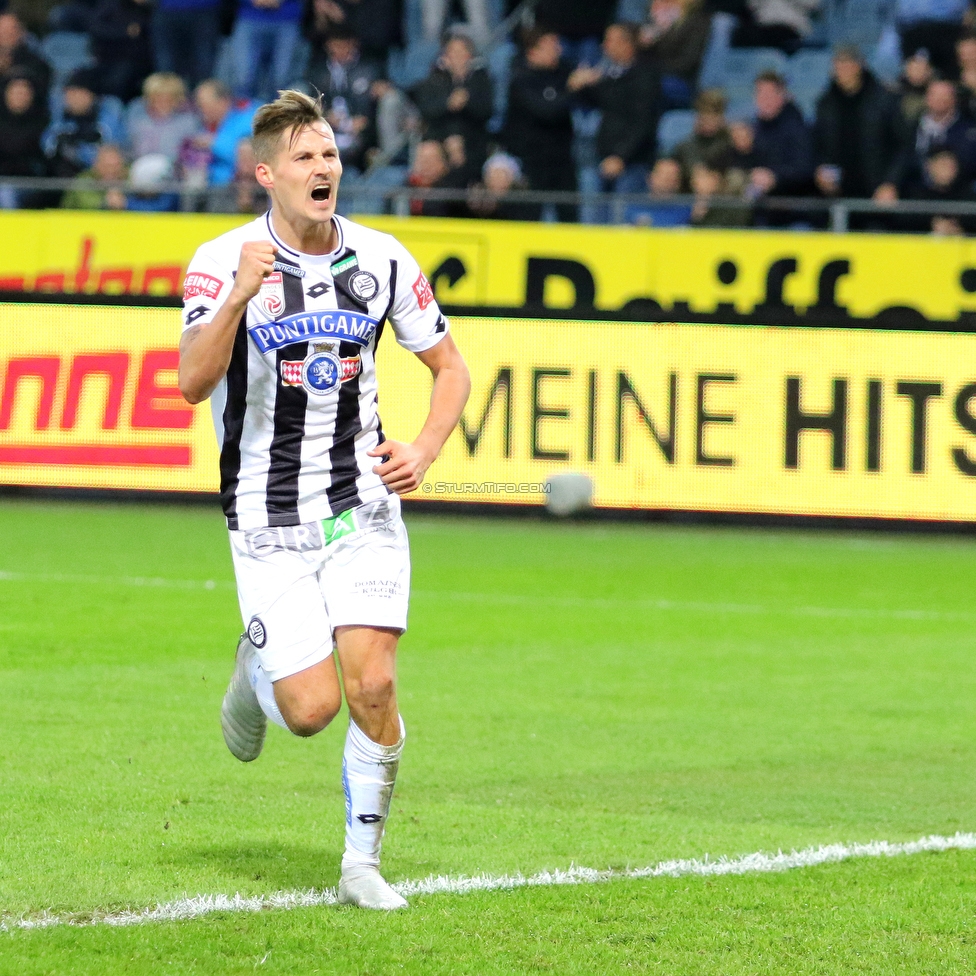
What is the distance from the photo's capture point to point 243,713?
18.7 feet

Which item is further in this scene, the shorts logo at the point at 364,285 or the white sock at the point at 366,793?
the shorts logo at the point at 364,285

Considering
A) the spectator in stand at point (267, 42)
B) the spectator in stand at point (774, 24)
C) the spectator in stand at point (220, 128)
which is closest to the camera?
the spectator in stand at point (220, 128)

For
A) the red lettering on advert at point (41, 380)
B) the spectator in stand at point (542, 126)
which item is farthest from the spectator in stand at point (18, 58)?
the red lettering on advert at point (41, 380)


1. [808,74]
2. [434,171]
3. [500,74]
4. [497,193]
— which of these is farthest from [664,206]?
[500,74]

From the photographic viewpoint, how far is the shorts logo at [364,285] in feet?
17.6

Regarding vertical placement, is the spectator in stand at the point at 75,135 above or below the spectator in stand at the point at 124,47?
below

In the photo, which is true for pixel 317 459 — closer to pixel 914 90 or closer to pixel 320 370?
pixel 320 370

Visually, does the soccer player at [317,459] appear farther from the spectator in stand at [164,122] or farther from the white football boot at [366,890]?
the spectator in stand at [164,122]

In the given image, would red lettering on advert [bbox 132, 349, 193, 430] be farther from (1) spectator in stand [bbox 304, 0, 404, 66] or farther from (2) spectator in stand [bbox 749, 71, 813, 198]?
(1) spectator in stand [bbox 304, 0, 404, 66]

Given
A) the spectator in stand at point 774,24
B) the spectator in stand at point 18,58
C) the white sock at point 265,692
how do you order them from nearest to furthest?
the white sock at point 265,692
the spectator in stand at point 774,24
the spectator in stand at point 18,58

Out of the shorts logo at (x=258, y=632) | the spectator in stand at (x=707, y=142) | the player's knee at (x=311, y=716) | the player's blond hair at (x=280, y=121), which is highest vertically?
the spectator in stand at (x=707, y=142)

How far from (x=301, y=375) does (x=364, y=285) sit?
324mm

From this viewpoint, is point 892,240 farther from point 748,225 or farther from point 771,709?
point 771,709

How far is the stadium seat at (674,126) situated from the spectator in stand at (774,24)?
1.30 m
